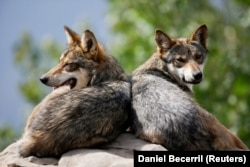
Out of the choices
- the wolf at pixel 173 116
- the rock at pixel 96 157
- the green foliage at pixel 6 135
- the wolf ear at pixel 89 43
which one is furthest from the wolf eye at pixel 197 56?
the green foliage at pixel 6 135

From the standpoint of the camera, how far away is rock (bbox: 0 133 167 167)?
866 cm

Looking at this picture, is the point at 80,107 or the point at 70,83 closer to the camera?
the point at 80,107

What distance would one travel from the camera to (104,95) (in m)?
9.53

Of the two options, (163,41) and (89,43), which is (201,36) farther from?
(89,43)

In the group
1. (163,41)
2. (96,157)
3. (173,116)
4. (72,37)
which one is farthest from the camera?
(163,41)

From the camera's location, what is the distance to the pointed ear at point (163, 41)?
1101 cm

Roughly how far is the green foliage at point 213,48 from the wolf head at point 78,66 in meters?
8.36

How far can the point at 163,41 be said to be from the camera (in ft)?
36.3

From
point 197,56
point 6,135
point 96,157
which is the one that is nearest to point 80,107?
point 96,157

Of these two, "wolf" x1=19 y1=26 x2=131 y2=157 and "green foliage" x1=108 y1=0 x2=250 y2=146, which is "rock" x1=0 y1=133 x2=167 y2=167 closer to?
Result: "wolf" x1=19 y1=26 x2=131 y2=157

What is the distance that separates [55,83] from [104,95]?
0.99 meters

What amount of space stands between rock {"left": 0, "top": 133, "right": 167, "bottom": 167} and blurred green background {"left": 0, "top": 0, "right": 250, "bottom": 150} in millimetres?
8856

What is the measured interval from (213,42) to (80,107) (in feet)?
43.5

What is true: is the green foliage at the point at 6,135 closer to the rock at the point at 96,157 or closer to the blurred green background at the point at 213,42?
the blurred green background at the point at 213,42
